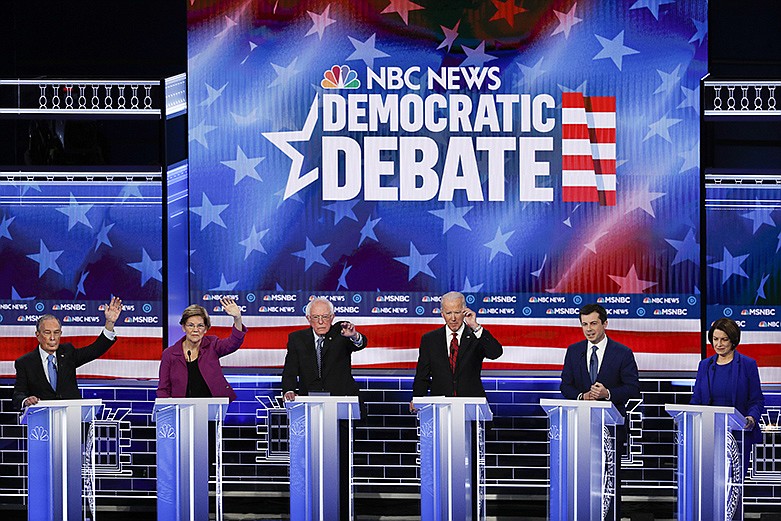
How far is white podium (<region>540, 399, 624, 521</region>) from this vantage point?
5352 millimetres

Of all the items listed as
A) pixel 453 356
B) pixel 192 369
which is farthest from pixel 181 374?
pixel 453 356

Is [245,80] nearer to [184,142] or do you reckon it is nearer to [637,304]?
[184,142]

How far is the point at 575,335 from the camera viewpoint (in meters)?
7.33

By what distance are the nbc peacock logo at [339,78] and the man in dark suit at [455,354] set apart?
1.87 metres

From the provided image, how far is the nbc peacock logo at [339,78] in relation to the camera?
24.3ft

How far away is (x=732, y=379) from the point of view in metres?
6.08

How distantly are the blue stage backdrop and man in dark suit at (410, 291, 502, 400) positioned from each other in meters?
0.99

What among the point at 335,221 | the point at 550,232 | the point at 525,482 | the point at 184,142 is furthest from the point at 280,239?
the point at 525,482

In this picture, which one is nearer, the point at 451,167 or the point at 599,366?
the point at 599,366

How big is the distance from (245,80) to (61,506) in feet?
10.6

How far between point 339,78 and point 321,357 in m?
2.06

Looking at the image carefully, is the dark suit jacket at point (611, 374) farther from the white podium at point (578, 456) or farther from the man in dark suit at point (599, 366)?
the white podium at point (578, 456)

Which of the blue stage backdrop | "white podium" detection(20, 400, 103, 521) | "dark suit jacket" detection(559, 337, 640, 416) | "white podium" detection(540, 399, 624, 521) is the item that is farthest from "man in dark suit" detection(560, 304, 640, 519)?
"white podium" detection(20, 400, 103, 521)

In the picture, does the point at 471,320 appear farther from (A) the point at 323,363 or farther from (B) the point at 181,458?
(B) the point at 181,458
